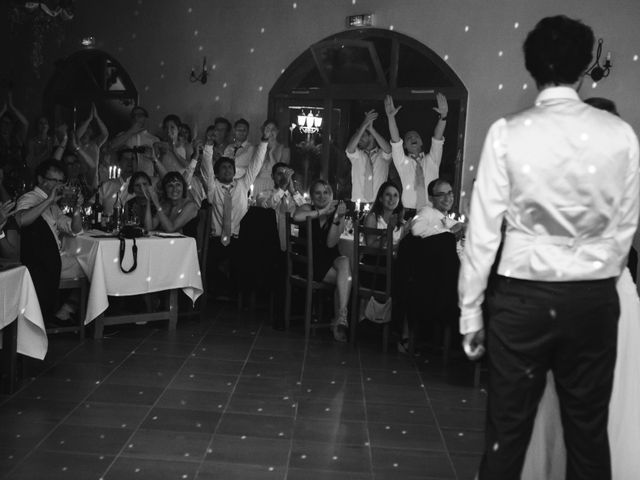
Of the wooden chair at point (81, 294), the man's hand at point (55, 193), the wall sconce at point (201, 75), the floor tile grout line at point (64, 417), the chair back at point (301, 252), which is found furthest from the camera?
the wall sconce at point (201, 75)

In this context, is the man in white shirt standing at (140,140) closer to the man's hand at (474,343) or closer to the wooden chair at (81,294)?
the wooden chair at (81,294)

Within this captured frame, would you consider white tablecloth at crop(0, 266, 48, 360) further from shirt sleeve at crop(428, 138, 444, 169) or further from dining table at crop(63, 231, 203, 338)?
shirt sleeve at crop(428, 138, 444, 169)

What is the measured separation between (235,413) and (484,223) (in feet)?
7.00

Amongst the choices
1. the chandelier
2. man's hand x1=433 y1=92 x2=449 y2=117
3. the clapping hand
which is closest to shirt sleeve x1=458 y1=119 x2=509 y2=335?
the clapping hand

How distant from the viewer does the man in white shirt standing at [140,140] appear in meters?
8.08

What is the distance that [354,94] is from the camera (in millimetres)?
8047

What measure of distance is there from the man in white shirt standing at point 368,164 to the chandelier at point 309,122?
654 millimetres

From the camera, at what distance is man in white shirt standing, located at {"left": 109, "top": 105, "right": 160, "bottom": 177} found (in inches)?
318

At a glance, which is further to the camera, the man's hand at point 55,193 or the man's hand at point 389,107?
the man's hand at point 389,107

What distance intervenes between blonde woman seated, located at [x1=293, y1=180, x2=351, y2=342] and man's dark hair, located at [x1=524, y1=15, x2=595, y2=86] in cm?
351

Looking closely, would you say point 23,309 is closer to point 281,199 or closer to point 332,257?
point 332,257

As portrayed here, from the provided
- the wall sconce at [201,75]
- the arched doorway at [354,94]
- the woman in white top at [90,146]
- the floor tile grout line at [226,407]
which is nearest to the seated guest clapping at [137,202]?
the floor tile grout line at [226,407]

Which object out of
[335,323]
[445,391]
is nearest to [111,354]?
[335,323]

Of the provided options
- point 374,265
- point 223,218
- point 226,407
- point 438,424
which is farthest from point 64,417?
point 223,218
